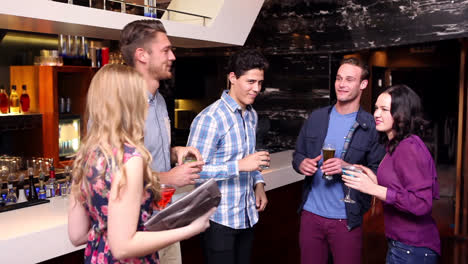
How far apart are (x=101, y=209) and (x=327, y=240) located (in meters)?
1.63

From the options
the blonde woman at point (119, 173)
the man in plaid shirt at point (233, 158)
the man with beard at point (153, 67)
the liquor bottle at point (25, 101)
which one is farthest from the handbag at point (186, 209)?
the liquor bottle at point (25, 101)

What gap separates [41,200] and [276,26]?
355 centimetres

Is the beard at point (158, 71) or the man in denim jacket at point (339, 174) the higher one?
the beard at point (158, 71)

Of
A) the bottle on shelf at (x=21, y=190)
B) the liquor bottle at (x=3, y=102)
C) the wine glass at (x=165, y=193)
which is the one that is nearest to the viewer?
the wine glass at (x=165, y=193)

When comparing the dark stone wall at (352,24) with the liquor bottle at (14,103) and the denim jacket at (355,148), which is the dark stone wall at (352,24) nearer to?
the denim jacket at (355,148)

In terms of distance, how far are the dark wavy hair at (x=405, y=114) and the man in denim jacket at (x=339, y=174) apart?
412 mm

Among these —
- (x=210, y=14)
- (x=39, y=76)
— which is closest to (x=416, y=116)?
(x=210, y=14)

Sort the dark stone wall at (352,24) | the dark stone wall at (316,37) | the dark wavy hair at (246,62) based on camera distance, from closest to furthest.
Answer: the dark wavy hair at (246,62) → the dark stone wall at (352,24) → the dark stone wall at (316,37)

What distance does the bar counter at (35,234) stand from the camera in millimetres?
2123

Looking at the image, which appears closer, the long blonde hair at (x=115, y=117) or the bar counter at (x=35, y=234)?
the long blonde hair at (x=115, y=117)

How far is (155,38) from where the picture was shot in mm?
2213

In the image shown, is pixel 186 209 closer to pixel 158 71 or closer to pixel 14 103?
pixel 158 71

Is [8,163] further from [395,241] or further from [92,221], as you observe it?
[395,241]

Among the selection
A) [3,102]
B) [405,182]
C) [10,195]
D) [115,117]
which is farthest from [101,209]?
[3,102]
